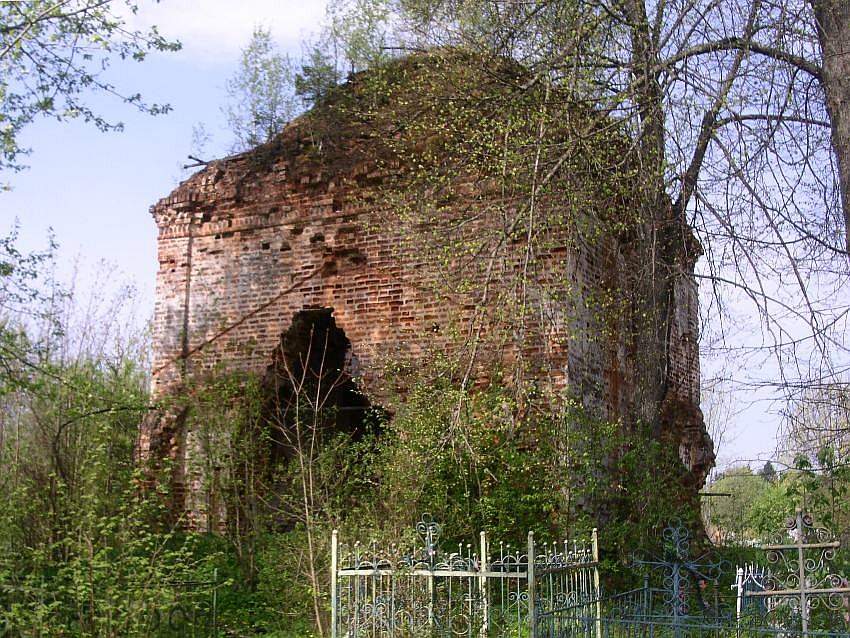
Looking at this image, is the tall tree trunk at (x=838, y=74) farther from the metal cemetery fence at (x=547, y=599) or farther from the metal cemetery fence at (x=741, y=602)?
the metal cemetery fence at (x=547, y=599)

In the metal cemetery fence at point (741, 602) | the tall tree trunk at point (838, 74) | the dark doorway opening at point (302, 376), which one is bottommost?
the metal cemetery fence at point (741, 602)

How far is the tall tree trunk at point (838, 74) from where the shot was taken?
8.01 meters

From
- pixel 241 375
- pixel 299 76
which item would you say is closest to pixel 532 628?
pixel 241 375

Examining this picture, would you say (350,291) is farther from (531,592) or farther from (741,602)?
(531,592)

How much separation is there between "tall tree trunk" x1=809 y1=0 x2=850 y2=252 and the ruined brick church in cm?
190

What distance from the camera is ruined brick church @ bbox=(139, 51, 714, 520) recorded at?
10.2 meters

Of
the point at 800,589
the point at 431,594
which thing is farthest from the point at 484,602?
the point at 800,589

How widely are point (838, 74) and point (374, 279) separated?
5569 mm

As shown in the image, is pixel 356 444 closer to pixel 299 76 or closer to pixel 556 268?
pixel 556 268

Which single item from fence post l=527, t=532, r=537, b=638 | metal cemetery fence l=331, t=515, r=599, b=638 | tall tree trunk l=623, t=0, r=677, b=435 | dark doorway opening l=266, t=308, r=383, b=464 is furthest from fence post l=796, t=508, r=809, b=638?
dark doorway opening l=266, t=308, r=383, b=464

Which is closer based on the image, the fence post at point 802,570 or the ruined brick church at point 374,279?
the fence post at point 802,570

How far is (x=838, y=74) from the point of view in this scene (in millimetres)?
8164

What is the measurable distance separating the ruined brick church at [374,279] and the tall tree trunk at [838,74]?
1.90m

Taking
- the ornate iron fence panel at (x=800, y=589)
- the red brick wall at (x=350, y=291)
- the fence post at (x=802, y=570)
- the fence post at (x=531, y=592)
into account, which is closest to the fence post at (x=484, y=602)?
the fence post at (x=531, y=592)
